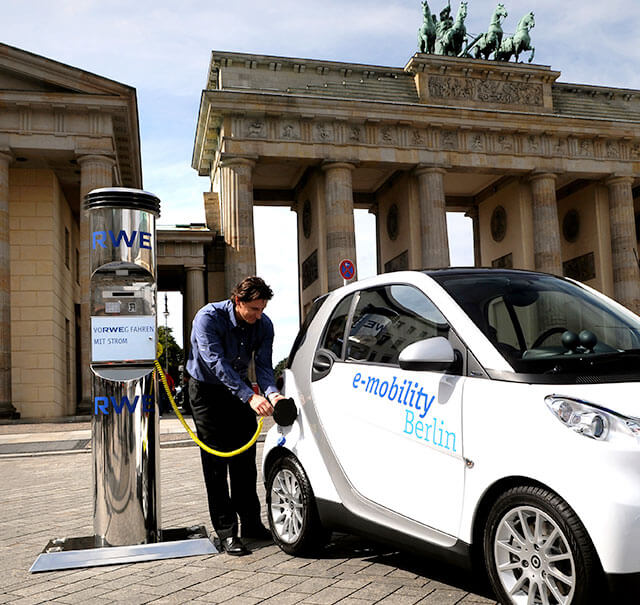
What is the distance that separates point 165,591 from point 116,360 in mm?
1748

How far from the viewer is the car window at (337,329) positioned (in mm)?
4973

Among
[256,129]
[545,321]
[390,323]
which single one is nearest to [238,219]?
[256,129]

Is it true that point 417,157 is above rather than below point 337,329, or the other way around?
above

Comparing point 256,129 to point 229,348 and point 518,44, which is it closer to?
point 518,44

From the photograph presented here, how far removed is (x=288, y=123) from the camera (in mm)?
36719

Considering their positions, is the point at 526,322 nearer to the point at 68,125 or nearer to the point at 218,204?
the point at 68,125

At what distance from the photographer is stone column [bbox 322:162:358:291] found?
1427 inches

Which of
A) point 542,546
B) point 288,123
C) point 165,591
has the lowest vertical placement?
point 165,591

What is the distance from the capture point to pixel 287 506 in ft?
17.3

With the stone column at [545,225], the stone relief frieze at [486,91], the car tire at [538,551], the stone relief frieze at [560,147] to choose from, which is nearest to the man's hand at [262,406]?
the car tire at [538,551]

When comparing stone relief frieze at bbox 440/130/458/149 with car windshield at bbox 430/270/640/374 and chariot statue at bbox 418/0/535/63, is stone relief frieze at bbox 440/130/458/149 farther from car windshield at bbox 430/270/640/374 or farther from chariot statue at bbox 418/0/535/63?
car windshield at bbox 430/270/640/374

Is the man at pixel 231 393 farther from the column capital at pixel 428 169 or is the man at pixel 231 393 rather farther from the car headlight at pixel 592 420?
the column capital at pixel 428 169

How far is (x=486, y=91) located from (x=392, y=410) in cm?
3923

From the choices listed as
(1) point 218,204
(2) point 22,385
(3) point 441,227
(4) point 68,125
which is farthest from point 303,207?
(2) point 22,385
